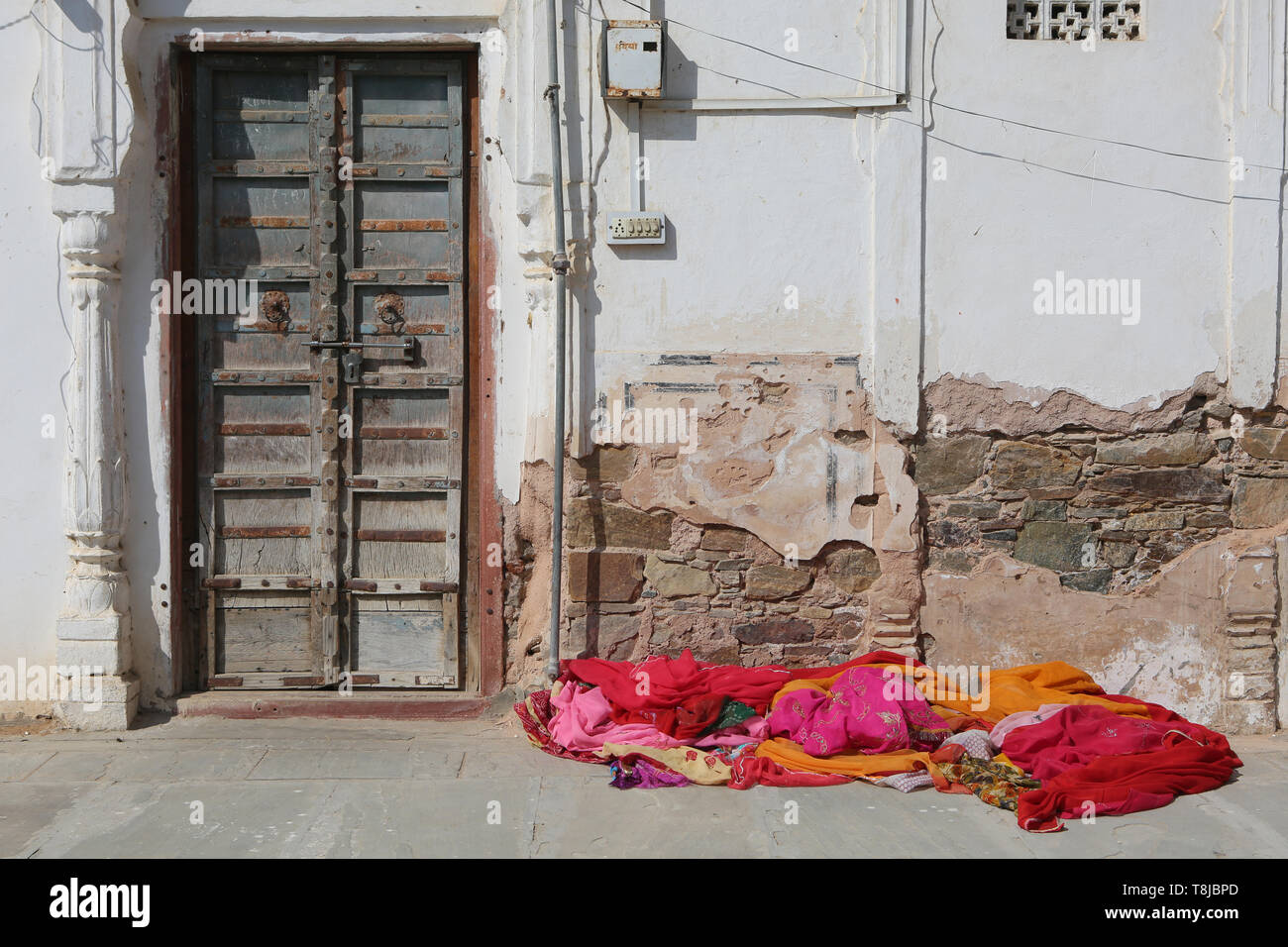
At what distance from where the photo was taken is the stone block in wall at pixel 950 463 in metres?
4.68

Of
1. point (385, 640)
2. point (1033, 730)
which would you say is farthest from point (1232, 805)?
point (385, 640)

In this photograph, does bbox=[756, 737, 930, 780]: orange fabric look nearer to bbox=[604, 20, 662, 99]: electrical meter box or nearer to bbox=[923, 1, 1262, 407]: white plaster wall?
bbox=[923, 1, 1262, 407]: white plaster wall

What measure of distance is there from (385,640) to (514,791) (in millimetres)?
1245

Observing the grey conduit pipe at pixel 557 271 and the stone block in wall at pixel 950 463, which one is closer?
the grey conduit pipe at pixel 557 271

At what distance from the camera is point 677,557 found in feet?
15.4

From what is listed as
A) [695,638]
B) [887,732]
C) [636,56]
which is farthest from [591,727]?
[636,56]

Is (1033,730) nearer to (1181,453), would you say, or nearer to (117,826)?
(1181,453)

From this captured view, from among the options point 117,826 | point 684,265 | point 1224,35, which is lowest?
point 117,826

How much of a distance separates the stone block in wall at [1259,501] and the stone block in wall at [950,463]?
3.65 ft

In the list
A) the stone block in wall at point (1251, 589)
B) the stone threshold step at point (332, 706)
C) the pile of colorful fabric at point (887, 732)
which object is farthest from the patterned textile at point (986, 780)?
the stone threshold step at point (332, 706)

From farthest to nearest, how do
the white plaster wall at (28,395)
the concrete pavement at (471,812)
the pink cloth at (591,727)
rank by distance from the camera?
the white plaster wall at (28,395), the pink cloth at (591,727), the concrete pavement at (471,812)

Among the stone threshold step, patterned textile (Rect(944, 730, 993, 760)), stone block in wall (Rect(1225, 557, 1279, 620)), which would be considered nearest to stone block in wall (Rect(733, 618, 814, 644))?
patterned textile (Rect(944, 730, 993, 760))

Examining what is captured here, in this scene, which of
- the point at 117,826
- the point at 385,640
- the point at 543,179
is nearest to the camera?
the point at 117,826

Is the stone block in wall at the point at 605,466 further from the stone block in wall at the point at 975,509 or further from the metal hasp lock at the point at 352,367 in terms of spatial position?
the stone block in wall at the point at 975,509
